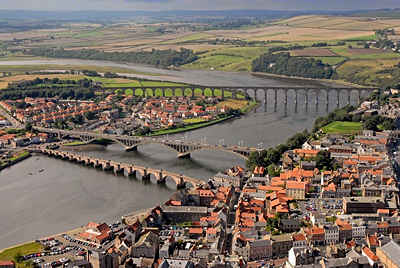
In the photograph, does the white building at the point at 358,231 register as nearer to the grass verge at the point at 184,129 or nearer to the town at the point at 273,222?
the town at the point at 273,222

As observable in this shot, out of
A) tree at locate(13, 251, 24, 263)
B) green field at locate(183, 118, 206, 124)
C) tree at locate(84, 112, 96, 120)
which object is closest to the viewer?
tree at locate(13, 251, 24, 263)

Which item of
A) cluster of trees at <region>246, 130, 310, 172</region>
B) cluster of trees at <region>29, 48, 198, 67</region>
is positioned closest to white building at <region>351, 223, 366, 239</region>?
cluster of trees at <region>246, 130, 310, 172</region>

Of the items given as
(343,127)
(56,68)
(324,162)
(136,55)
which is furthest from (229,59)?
(324,162)

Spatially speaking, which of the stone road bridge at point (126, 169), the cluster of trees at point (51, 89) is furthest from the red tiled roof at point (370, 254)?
the cluster of trees at point (51, 89)

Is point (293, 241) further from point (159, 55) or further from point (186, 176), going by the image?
point (159, 55)

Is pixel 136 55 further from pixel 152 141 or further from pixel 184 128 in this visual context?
pixel 152 141

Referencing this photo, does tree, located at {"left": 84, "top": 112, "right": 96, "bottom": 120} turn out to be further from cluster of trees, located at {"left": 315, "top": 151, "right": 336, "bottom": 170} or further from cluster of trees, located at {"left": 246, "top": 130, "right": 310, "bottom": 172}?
cluster of trees, located at {"left": 315, "top": 151, "right": 336, "bottom": 170}

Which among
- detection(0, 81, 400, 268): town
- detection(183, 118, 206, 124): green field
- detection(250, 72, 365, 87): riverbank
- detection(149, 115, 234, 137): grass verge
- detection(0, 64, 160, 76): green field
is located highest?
detection(0, 64, 160, 76): green field
